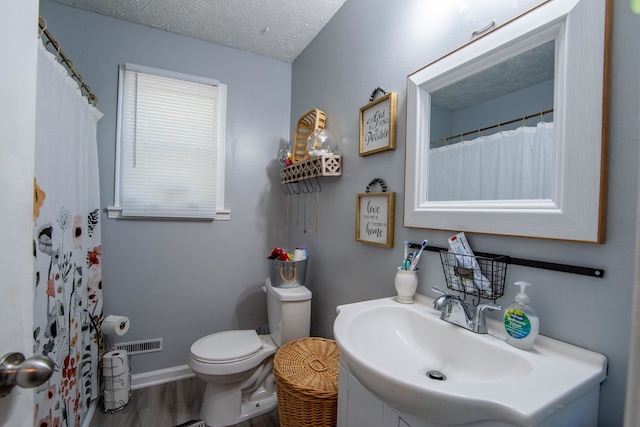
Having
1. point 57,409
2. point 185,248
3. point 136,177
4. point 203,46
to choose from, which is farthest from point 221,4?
point 57,409

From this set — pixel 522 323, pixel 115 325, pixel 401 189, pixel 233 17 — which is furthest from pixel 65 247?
pixel 522 323

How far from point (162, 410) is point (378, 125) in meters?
2.04

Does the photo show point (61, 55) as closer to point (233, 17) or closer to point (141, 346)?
point (233, 17)

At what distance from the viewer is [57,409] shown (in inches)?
44.9

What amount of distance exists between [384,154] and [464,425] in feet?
3.37

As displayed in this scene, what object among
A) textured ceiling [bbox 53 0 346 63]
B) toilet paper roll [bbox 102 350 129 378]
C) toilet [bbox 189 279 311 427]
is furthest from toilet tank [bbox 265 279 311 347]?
textured ceiling [bbox 53 0 346 63]

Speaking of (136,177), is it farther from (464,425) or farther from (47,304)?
(464,425)

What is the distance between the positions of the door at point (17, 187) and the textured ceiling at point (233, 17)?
1481mm

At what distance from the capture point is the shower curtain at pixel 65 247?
1015 mm

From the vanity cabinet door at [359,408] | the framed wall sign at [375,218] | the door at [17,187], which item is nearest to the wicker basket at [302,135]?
the framed wall sign at [375,218]

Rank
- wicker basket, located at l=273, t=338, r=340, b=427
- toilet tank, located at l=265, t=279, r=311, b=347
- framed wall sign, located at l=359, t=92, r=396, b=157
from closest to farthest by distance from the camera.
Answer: wicker basket, located at l=273, t=338, r=340, b=427 < framed wall sign, located at l=359, t=92, r=396, b=157 < toilet tank, located at l=265, t=279, r=311, b=347

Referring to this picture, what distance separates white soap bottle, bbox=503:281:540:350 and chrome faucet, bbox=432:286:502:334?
0.15 feet

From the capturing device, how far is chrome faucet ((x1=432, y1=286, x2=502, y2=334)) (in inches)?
32.6

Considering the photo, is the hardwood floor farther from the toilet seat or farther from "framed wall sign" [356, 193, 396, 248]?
"framed wall sign" [356, 193, 396, 248]
